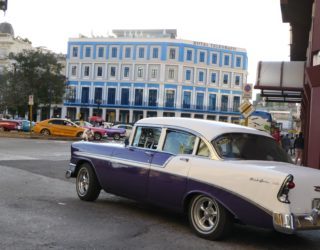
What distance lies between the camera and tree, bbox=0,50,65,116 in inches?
2019

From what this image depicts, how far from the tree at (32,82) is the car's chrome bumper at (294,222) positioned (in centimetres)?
4689

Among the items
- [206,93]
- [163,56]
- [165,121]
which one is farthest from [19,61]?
[165,121]

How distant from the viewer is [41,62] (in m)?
51.9

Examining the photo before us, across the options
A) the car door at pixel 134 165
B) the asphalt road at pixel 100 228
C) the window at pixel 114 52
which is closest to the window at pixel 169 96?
the window at pixel 114 52

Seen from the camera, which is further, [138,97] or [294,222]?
[138,97]

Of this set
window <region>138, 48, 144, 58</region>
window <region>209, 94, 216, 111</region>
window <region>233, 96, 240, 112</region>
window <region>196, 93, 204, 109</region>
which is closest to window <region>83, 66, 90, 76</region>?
window <region>138, 48, 144, 58</region>

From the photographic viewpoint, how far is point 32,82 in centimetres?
5134

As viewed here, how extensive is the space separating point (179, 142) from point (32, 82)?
45655 millimetres

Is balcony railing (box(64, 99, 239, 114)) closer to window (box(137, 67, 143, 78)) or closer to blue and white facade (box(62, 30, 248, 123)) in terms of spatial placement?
blue and white facade (box(62, 30, 248, 123))

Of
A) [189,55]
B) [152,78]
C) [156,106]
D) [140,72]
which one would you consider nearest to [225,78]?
[189,55]

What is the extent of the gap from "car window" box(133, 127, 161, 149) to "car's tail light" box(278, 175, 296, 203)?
249cm

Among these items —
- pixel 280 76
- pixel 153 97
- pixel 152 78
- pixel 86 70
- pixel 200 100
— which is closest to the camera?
pixel 280 76

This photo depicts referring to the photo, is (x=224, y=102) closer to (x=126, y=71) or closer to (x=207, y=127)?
(x=126, y=71)

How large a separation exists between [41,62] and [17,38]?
38976 millimetres
